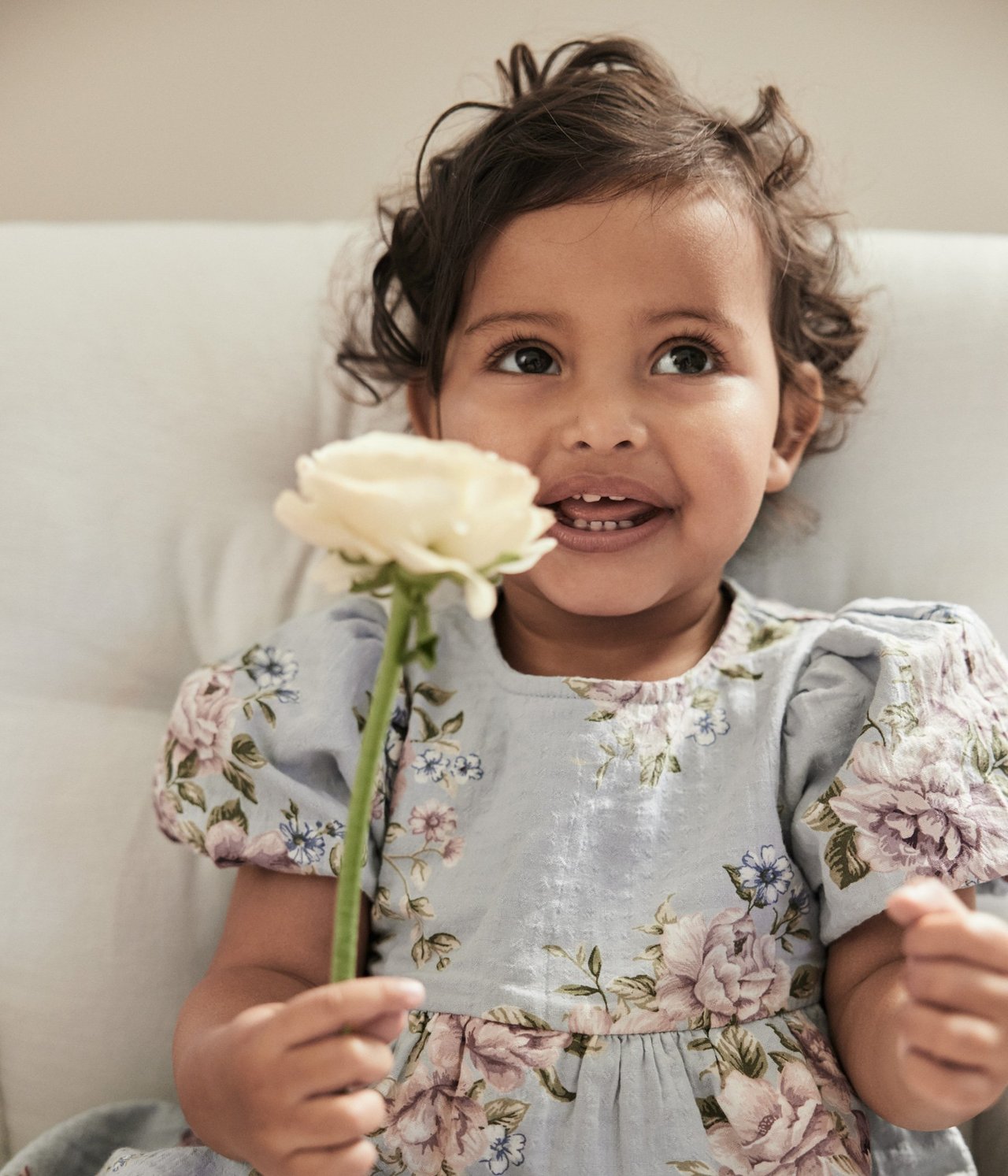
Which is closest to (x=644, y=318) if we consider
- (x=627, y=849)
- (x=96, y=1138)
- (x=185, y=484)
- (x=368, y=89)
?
(x=627, y=849)

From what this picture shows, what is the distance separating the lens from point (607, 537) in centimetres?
86

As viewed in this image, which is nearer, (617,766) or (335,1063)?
(335,1063)

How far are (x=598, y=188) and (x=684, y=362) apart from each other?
0.44 feet

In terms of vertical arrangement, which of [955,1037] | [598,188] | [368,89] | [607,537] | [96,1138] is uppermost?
[368,89]

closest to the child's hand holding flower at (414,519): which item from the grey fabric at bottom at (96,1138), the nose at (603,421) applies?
the nose at (603,421)

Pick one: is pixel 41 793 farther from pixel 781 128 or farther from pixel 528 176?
pixel 781 128

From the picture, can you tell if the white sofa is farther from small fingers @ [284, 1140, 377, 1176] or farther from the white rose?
the white rose

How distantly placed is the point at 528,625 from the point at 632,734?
0.14 m

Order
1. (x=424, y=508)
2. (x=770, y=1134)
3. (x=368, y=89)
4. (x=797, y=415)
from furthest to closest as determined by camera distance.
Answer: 1. (x=368, y=89)
2. (x=797, y=415)
3. (x=770, y=1134)
4. (x=424, y=508)

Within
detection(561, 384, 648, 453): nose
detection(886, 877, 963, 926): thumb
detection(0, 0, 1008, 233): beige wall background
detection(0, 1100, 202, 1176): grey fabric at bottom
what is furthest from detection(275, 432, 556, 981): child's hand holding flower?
detection(0, 0, 1008, 233): beige wall background

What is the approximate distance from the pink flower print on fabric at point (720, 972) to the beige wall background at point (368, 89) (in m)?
0.72

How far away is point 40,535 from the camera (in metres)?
1.07

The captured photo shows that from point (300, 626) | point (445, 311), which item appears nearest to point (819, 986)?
point (300, 626)

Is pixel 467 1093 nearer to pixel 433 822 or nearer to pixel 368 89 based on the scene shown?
pixel 433 822
